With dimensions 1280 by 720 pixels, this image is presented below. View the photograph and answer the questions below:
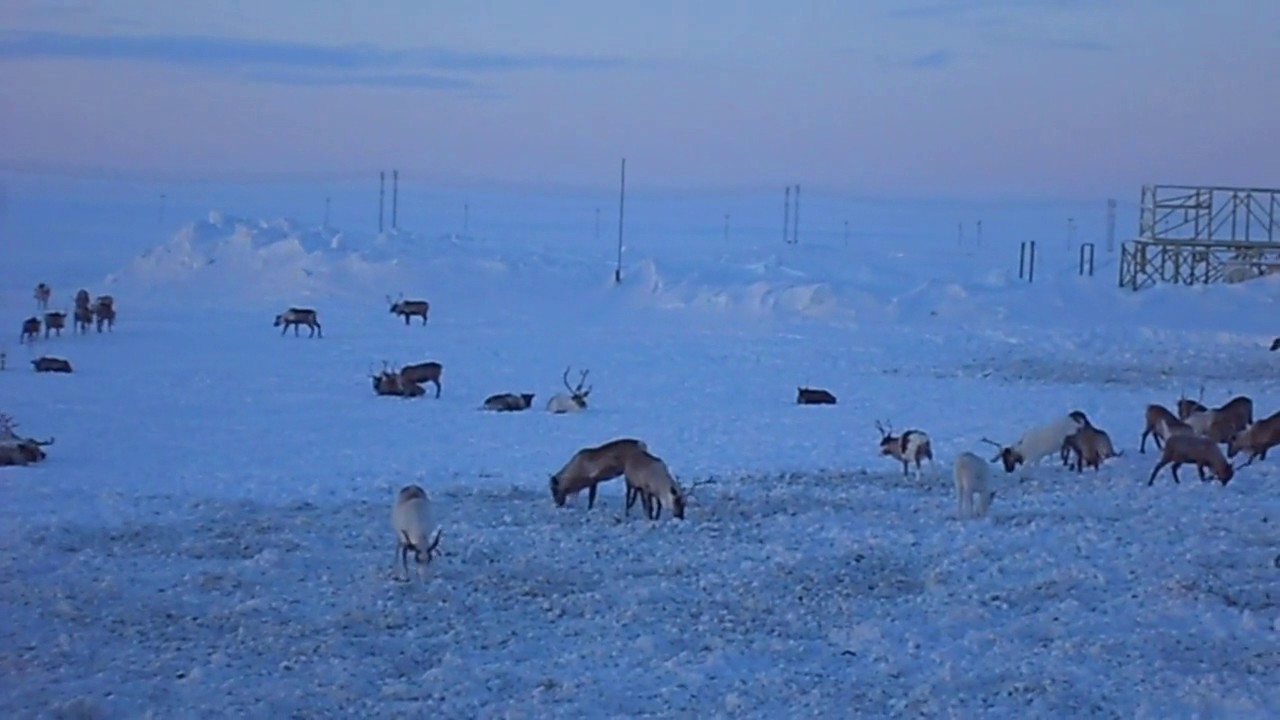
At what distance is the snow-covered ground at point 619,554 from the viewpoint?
28.3 ft

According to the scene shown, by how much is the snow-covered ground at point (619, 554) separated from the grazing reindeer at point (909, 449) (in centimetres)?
22

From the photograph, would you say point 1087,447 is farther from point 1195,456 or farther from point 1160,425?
point 1160,425

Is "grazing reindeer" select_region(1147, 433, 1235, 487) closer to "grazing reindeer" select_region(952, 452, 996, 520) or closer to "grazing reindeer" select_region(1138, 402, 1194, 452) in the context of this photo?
"grazing reindeer" select_region(1138, 402, 1194, 452)

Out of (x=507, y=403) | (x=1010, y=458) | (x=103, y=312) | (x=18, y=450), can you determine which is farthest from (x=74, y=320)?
(x=1010, y=458)

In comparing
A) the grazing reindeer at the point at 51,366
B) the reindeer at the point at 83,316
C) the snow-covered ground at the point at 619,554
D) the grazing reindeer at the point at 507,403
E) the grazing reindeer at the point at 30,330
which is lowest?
the snow-covered ground at the point at 619,554

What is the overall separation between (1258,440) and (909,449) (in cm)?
359

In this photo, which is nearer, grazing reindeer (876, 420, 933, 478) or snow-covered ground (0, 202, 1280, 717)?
snow-covered ground (0, 202, 1280, 717)

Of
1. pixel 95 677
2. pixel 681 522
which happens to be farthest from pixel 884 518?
pixel 95 677

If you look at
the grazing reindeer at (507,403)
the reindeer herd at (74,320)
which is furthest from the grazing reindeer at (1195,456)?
the reindeer herd at (74,320)

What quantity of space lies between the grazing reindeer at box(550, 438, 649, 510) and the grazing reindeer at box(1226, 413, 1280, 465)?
6.55m

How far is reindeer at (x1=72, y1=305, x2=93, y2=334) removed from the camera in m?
32.3

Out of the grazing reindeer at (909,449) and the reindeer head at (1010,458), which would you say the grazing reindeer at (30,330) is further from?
the reindeer head at (1010,458)

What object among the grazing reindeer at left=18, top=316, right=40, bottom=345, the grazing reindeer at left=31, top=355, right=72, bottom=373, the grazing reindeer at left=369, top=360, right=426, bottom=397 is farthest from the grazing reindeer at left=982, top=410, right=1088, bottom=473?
the grazing reindeer at left=18, top=316, right=40, bottom=345

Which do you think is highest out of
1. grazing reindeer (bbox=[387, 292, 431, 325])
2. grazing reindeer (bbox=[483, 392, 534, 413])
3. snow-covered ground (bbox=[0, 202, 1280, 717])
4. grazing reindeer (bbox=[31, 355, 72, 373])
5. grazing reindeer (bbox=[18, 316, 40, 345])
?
grazing reindeer (bbox=[387, 292, 431, 325])
